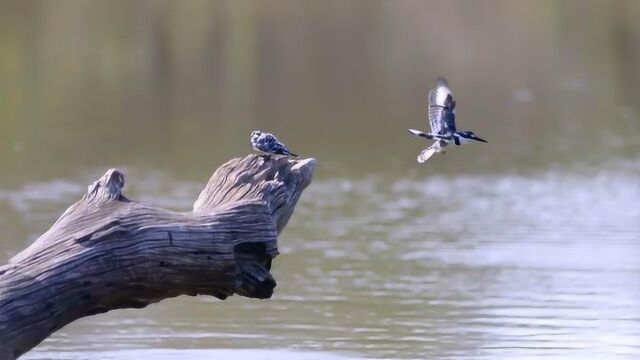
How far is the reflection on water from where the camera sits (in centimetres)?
833

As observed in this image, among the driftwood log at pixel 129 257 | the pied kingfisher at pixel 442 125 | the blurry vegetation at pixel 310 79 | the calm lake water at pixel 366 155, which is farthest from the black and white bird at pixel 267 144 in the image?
the blurry vegetation at pixel 310 79

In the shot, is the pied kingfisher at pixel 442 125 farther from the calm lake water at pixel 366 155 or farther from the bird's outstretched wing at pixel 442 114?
the calm lake water at pixel 366 155

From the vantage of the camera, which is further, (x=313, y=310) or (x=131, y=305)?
(x=313, y=310)

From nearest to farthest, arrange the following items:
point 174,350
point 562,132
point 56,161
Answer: point 174,350 < point 56,161 < point 562,132

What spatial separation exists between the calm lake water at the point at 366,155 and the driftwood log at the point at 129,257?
232 cm

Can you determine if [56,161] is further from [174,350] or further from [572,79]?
[572,79]

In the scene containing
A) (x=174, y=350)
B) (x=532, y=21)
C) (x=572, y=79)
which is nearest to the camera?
(x=174, y=350)

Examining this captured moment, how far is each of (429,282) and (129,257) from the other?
197 inches

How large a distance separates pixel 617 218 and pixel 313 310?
4.58m

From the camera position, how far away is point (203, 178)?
1466 cm

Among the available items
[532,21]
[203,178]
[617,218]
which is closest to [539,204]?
[617,218]

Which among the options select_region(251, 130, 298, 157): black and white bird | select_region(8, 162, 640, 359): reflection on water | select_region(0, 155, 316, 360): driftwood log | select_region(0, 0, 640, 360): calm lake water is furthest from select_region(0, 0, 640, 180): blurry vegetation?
select_region(0, 155, 316, 360): driftwood log

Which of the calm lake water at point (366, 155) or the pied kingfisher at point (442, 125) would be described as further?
the calm lake water at point (366, 155)

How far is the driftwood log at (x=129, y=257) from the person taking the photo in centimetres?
521
